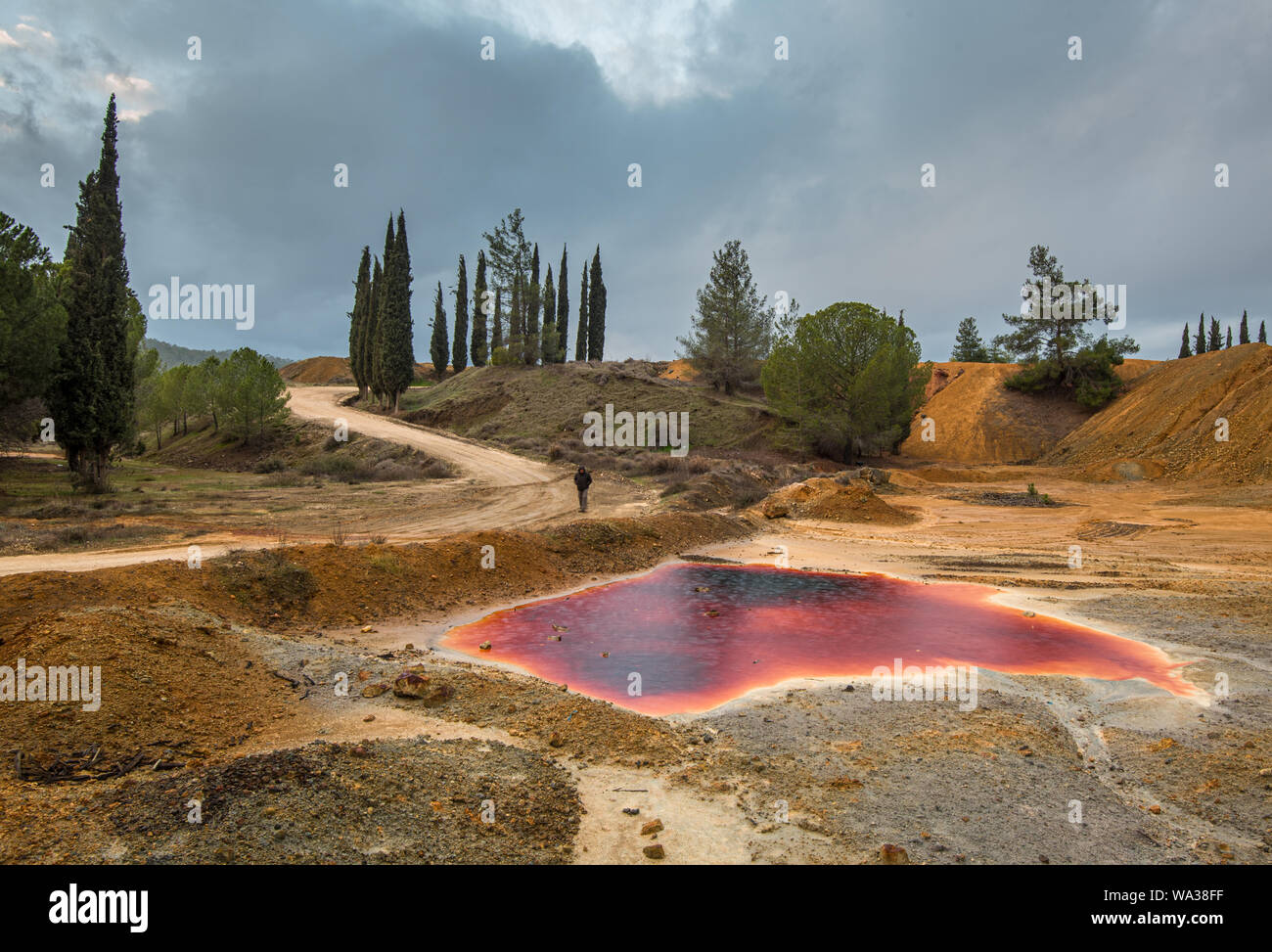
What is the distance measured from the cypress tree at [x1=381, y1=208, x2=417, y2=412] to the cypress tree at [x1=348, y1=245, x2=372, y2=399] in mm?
9928

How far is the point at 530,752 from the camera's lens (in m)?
6.65

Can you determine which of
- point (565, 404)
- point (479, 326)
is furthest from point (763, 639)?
point (479, 326)

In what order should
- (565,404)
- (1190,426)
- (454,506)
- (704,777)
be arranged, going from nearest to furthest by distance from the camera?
(704,777) < (454,506) < (1190,426) < (565,404)

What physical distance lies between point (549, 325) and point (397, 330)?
14.4 meters

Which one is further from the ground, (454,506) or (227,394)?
(227,394)

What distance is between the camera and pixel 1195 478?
99.5 ft

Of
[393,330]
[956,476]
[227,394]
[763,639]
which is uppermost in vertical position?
[393,330]

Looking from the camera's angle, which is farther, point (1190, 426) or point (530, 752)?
point (1190, 426)

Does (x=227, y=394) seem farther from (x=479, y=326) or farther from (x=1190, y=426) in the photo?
(x=1190, y=426)

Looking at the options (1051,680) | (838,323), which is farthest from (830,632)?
(838,323)

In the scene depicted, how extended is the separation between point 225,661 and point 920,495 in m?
29.8

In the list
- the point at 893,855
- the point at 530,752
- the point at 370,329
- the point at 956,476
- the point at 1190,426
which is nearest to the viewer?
the point at 893,855
